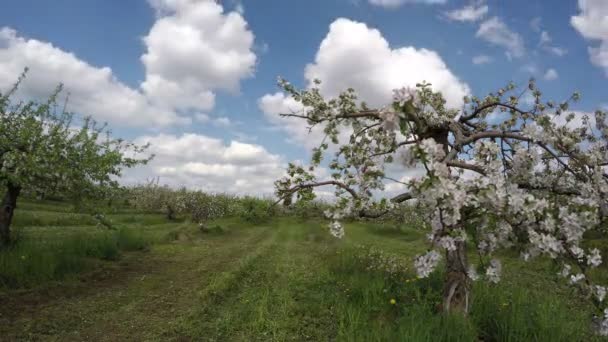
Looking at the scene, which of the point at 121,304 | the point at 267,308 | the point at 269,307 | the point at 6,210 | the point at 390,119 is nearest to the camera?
the point at 390,119

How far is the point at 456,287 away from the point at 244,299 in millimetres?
4754

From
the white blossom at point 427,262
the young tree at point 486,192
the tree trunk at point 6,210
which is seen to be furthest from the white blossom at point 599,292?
the tree trunk at point 6,210

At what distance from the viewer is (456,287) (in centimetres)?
689

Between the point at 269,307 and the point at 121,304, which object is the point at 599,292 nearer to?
the point at 269,307

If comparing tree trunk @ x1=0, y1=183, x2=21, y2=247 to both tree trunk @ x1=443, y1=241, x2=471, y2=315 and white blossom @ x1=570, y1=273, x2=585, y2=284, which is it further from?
white blossom @ x1=570, y1=273, x2=585, y2=284

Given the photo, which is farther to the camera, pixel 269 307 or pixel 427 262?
pixel 269 307

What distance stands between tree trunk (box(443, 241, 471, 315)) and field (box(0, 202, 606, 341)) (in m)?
0.38

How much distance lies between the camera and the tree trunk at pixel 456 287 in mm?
6562

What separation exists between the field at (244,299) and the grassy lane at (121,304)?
0.08 ft

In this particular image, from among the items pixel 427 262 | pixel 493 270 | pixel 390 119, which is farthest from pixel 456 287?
pixel 390 119

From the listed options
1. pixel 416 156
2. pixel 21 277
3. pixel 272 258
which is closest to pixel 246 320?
pixel 416 156

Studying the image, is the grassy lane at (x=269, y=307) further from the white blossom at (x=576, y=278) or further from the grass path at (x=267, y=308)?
the white blossom at (x=576, y=278)

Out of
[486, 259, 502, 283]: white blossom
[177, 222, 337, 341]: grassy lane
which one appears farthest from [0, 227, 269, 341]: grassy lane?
[486, 259, 502, 283]: white blossom

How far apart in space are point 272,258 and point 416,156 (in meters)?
11.7
